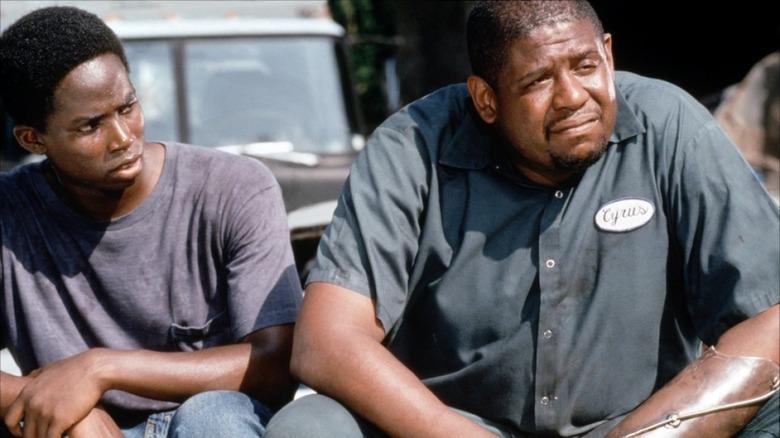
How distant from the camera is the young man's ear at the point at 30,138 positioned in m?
3.05

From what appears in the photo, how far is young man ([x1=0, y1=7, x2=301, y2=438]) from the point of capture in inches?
113

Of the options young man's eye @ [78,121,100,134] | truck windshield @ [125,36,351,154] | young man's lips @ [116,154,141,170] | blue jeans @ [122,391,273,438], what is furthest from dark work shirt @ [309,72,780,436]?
truck windshield @ [125,36,351,154]

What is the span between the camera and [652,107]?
2.69 m

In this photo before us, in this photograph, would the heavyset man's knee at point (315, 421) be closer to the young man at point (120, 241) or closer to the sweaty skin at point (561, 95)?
the young man at point (120, 241)

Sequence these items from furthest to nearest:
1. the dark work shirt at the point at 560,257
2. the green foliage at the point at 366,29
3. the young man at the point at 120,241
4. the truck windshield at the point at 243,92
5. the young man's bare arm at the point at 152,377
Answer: the green foliage at the point at 366,29 < the truck windshield at the point at 243,92 < the young man at the point at 120,241 < the young man's bare arm at the point at 152,377 < the dark work shirt at the point at 560,257

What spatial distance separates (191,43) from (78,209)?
10.3 feet

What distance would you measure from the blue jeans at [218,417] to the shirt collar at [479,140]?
2.55 ft

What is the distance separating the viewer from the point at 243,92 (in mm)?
6000

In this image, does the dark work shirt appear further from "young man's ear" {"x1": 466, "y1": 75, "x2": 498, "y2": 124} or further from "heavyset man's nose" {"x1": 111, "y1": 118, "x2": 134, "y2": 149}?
"heavyset man's nose" {"x1": 111, "y1": 118, "x2": 134, "y2": 149}

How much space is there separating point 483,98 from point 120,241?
1.05 meters

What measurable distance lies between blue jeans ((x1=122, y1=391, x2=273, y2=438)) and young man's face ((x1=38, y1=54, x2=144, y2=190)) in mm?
651

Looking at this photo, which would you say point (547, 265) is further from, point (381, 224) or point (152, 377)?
point (152, 377)

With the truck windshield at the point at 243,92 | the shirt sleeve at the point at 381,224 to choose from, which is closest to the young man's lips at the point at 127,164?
the shirt sleeve at the point at 381,224

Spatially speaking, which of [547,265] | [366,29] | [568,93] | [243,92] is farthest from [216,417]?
[366,29]
